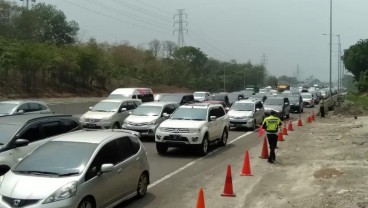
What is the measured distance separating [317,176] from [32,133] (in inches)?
282

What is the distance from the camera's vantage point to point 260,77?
536 feet

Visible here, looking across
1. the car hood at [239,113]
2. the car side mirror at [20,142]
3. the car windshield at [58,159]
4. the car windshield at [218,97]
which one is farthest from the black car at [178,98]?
the car windshield at [58,159]

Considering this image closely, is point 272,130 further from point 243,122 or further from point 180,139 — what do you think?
point 243,122

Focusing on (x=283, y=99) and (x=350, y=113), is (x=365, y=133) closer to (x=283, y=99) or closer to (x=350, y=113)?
(x=283, y=99)

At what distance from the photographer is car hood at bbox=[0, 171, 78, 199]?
7.37 metres

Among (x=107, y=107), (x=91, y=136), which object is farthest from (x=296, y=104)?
(x=91, y=136)

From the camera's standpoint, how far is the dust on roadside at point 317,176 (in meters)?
9.77

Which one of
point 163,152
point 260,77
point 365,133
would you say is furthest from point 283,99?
point 260,77

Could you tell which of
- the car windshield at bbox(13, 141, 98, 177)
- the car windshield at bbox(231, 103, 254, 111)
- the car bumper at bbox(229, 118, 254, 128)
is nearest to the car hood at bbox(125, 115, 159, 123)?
the car bumper at bbox(229, 118, 254, 128)

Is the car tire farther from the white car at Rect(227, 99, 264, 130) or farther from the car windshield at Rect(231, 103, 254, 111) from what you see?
the car windshield at Rect(231, 103, 254, 111)

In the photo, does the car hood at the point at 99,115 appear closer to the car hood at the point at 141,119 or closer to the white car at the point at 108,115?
the white car at the point at 108,115

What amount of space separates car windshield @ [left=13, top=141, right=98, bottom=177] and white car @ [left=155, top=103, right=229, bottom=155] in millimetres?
7747

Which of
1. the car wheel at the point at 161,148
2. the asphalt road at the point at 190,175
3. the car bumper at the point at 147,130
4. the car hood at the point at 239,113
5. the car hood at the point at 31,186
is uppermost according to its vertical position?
the car hood at the point at 31,186

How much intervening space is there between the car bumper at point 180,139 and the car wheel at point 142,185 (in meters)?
6.05
